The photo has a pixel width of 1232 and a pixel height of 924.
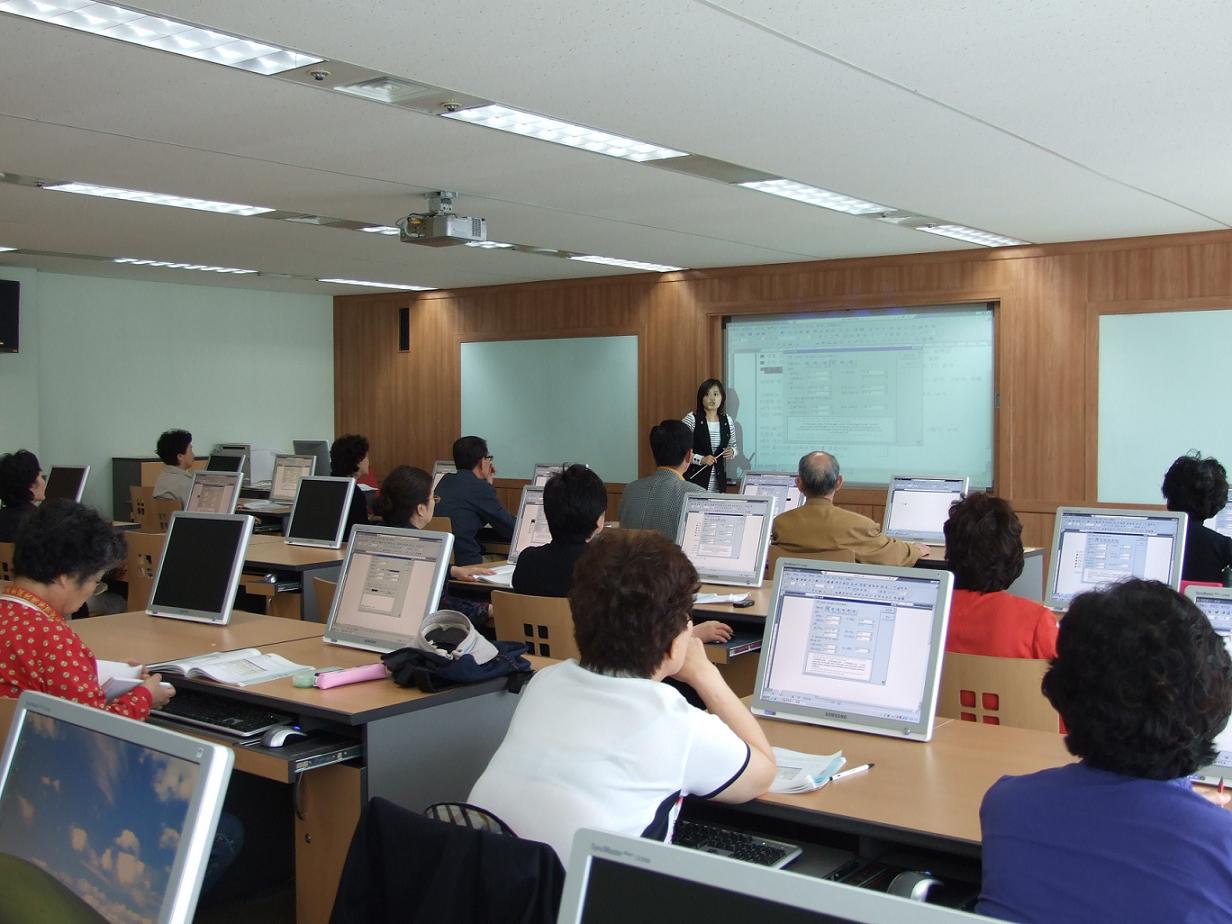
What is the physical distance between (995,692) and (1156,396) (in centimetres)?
612

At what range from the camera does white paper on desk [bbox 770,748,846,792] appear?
231 centimetres

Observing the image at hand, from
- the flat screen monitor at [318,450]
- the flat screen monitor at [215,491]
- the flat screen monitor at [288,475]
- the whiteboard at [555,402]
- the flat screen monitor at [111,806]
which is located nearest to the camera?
the flat screen monitor at [111,806]

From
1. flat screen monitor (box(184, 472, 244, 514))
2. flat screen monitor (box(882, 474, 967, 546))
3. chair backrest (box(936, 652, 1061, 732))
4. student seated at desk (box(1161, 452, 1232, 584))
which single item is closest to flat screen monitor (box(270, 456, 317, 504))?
flat screen monitor (box(184, 472, 244, 514))

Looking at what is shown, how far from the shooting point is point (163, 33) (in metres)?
3.87

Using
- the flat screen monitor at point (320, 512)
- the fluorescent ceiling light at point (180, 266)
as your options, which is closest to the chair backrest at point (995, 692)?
the flat screen monitor at point (320, 512)

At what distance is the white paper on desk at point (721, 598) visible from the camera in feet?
15.6

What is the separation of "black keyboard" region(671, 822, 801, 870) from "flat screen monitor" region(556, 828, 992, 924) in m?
1.23

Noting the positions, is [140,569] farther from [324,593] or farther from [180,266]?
[180,266]

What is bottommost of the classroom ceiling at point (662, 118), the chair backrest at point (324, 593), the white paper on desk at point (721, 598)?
the white paper on desk at point (721, 598)

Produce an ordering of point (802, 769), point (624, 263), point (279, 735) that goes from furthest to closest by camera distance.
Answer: point (624, 263) < point (279, 735) < point (802, 769)

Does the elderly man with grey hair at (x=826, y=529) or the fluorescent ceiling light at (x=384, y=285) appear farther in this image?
the fluorescent ceiling light at (x=384, y=285)

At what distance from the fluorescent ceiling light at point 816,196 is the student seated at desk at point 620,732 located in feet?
14.7

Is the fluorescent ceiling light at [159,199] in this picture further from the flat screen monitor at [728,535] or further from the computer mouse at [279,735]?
the computer mouse at [279,735]

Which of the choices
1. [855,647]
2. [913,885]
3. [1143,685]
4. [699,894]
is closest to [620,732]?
[913,885]
